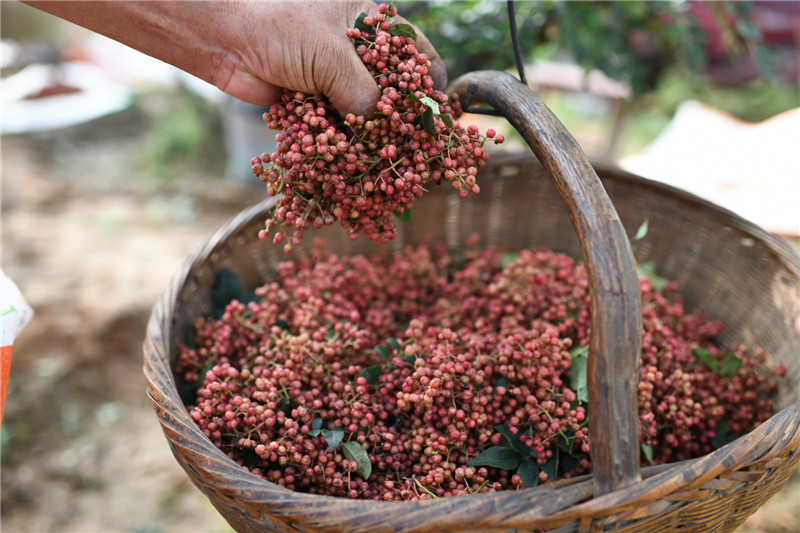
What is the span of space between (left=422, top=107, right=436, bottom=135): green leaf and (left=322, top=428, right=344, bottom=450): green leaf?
552 millimetres

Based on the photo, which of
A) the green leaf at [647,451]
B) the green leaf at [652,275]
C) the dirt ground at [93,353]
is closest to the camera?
the green leaf at [647,451]

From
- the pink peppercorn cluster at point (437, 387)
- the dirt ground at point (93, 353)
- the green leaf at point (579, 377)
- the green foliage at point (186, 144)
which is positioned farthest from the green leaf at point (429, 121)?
the green foliage at point (186, 144)

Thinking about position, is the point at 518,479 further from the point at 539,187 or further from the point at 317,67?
the point at 539,187

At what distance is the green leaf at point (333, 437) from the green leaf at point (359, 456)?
0.02m

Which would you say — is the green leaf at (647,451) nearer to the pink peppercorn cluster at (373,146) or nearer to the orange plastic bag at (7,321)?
the pink peppercorn cluster at (373,146)

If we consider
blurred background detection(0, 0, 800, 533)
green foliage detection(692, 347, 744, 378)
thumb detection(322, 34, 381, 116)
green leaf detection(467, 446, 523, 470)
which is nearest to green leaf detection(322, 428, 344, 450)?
green leaf detection(467, 446, 523, 470)

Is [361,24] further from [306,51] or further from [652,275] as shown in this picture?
[652,275]

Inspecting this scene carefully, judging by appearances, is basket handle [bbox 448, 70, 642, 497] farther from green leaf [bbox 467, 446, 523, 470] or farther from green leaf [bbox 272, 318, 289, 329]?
green leaf [bbox 272, 318, 289, 329]

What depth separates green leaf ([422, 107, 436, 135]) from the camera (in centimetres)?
88

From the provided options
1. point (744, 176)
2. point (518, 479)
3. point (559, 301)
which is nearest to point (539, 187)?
point (559, 301)

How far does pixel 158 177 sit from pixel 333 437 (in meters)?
3.44

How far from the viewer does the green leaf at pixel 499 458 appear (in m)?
0.94

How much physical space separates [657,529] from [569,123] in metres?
4.42

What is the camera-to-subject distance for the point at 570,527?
72 centimetres
